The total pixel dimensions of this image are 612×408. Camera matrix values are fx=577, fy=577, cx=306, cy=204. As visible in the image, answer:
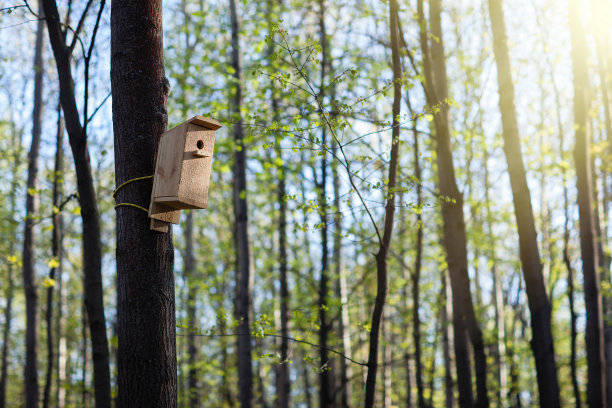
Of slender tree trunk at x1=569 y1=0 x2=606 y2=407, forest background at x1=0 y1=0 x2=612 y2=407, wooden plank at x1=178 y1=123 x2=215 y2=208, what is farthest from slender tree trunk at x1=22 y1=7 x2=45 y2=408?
slender tree trunk at x1=569 y1=0 x2=606 y2=407

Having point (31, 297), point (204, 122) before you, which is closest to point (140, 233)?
point (204, 122)

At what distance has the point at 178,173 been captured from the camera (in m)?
2.83

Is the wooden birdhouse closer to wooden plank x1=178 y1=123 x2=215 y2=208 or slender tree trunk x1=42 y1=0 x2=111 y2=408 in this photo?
wooden plank x1=178 y1=123 x2=215 y2=208

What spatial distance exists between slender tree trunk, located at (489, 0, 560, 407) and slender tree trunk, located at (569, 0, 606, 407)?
85.2 inches

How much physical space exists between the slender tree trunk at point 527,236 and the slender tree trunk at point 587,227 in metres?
2.16

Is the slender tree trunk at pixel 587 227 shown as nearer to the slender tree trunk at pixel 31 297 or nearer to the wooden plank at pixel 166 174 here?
the wooden plank at pixel 166 174

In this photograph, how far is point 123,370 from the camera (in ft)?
8.89

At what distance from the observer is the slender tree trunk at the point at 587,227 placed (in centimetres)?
736

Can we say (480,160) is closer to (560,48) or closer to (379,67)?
(560,48)

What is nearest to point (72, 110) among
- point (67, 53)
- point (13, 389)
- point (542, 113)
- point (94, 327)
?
point (67, 53)

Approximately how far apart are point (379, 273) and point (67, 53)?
125 inches

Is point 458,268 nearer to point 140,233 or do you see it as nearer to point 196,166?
point 196,166

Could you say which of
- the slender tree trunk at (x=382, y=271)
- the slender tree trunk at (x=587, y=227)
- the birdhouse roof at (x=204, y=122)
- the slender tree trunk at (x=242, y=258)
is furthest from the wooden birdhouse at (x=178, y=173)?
the slender tree trunk at (x=587, y=227)

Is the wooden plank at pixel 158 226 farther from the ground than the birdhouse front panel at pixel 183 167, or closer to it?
closer to it
